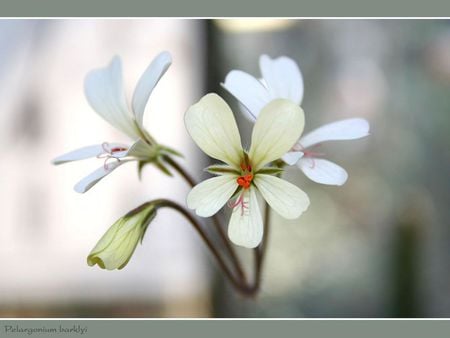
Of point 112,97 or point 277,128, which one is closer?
point 277,128

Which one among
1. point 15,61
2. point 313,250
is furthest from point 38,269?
point 313,250

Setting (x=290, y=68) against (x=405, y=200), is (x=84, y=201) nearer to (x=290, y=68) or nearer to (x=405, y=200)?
(x=405, y=200)

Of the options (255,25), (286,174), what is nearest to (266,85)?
(286,174)

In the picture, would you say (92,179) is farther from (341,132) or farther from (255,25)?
(255,25)

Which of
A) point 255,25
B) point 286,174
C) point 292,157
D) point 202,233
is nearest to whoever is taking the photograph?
point 292,157

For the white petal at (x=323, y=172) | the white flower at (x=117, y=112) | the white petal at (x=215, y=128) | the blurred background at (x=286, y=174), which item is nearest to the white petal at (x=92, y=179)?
the white flower at (x=117, y=112)

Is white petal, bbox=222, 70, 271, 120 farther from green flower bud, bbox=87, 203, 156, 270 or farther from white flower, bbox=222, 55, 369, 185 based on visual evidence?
green flower bud, bbox=87, 203, 156, 270
